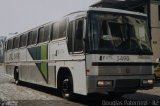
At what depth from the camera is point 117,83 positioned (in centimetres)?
1104

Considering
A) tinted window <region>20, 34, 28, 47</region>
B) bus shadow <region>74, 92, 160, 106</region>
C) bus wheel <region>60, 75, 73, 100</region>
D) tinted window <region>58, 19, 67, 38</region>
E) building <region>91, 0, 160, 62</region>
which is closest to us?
bus shadow <region>74, 92, 160, 106</region>

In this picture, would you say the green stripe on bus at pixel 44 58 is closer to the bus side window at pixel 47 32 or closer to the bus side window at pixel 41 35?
the bus side window at pixel 47 32

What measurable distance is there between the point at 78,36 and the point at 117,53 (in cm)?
137

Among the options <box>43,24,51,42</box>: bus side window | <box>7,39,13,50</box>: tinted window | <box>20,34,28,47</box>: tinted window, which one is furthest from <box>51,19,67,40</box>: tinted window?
<box>7,39,13,50</box>: tinted window

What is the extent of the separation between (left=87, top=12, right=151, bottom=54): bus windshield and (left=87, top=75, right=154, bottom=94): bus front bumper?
2.69ft

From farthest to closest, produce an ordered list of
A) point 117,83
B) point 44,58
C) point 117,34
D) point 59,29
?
point 44,58
point 59,29
point 117,34
point 117,83

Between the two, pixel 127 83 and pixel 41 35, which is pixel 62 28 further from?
pixel 127 83

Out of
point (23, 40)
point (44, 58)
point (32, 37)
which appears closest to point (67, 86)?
point (44, 58)

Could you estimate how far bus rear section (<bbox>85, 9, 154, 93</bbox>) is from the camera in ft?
35.7

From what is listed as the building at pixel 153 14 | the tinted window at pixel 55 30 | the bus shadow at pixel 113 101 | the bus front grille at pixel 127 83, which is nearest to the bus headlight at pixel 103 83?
the bus front grille at pixel 127 83

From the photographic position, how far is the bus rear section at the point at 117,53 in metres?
10.9

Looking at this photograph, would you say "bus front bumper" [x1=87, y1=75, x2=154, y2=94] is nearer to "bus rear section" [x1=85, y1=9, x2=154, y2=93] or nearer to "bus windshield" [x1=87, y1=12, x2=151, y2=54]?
"bus rear section" [x1=85, y1=9, x2=154, y2=93]

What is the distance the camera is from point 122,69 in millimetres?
11203

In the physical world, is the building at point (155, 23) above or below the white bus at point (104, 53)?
above
